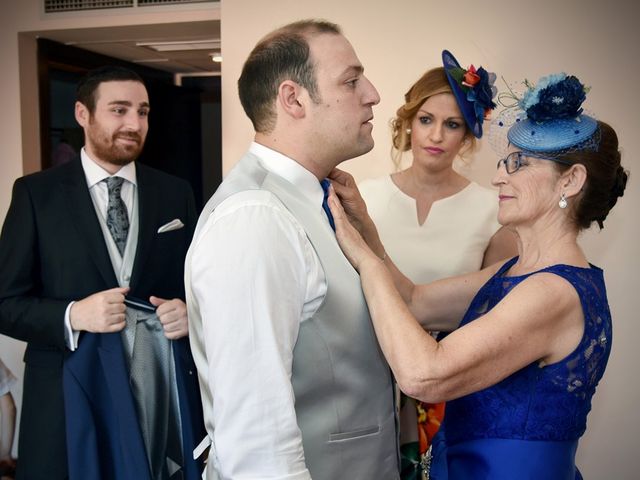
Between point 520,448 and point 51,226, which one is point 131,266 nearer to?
point 51,226

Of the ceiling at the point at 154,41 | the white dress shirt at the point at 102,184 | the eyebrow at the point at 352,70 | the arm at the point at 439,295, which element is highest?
the ceiling at the point at 154,41

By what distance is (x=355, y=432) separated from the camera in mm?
Answer: 1354

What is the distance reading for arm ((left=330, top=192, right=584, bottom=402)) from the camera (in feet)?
4.45

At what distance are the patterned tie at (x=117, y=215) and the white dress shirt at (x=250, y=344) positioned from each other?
1.20 m

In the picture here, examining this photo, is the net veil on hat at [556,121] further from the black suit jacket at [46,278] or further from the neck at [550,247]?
the black suit jacket at [46,278]

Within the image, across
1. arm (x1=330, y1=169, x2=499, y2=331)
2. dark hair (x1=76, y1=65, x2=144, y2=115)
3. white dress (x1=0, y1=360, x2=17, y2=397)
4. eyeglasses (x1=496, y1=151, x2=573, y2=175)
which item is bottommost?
white dress (x1=0, y1=360, x2=17, y2=397)

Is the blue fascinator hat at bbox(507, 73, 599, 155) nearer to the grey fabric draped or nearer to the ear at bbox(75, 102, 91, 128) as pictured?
the grey fabric draped

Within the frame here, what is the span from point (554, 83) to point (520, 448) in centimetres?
86

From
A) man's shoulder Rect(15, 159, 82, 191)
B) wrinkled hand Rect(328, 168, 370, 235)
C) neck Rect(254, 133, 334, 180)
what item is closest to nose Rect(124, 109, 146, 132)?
man's shoulder Rect(15, 159, 82, 191)

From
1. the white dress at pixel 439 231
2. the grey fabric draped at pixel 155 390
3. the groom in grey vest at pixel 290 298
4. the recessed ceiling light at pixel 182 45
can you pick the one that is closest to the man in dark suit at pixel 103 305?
the grey fabric draped at pixel 155 390

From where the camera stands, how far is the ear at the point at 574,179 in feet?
4.96

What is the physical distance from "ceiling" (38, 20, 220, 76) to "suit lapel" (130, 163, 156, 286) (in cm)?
166

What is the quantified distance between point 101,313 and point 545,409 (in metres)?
1.30

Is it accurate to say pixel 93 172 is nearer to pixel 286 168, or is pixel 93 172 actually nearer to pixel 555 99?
pixel 286 168
